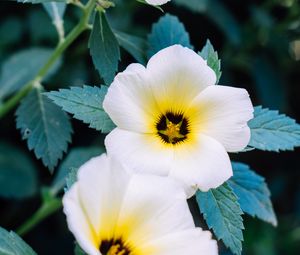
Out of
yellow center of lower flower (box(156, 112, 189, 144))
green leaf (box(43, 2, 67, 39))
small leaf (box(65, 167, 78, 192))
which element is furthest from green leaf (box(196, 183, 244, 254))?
green leaf (box(43, 2, 67, 39))

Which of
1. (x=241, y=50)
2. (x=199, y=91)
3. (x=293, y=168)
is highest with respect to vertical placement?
(x=199, y=91)

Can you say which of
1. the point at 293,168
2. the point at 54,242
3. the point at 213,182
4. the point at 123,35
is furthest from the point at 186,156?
the point at 293,168

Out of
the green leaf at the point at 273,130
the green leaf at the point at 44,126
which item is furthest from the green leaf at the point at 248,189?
the green leaf at the point at 44,126

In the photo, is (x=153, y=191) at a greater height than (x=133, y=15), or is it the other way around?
(x=153, y=191)

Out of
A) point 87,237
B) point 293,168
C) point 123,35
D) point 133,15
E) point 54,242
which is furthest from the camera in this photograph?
point 293,168

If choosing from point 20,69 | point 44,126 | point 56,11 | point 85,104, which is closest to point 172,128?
point 85,104

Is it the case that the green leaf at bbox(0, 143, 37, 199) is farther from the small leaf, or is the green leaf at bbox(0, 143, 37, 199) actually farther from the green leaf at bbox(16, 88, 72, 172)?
the small leaf

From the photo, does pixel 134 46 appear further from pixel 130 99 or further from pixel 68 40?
pixel 130 99

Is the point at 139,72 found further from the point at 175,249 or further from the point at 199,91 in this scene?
the point at 175,249
